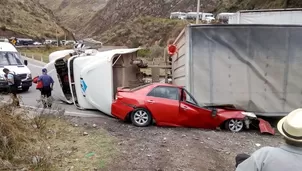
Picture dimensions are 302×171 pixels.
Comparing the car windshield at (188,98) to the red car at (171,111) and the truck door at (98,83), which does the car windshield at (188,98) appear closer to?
the red car at (171,111)

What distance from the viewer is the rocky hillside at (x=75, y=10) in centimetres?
12950

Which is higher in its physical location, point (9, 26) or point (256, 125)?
point (9, 26)

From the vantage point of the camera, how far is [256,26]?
35.7 ft

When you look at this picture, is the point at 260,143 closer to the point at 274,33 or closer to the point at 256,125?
the point at 256,125

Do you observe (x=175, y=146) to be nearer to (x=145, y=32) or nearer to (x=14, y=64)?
(x=14, y=64)

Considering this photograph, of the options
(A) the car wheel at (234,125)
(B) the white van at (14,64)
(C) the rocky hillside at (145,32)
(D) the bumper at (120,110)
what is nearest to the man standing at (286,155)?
(D) the bumper at (120,110)

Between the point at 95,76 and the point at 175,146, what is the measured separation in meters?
4.28

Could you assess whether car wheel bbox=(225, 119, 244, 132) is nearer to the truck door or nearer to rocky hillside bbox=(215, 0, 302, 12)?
the truck door

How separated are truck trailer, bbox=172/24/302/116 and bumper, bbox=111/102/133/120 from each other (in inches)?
78.1

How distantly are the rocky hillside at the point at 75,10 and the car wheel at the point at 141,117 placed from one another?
113575 millimetres

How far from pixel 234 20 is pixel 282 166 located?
17.8m

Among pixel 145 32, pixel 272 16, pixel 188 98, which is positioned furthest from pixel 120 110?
pixel 145 32

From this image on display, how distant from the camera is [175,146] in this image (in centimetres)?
803

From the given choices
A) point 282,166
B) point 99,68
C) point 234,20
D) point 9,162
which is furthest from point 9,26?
point 282,166
